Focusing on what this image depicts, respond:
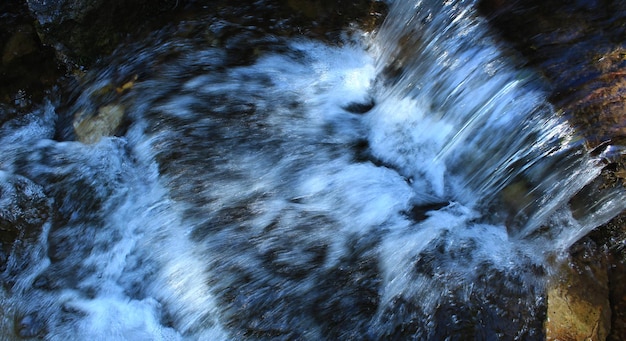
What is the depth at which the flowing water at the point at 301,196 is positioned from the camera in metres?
3.04

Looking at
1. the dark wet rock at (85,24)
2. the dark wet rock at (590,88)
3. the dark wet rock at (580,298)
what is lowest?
the dark wet rock at (85,24)

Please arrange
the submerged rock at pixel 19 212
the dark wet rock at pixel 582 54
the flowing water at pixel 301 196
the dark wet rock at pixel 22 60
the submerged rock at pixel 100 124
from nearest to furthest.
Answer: the dark wet rock at pixel 582 54 < the flowing water at pixel 301 196 < the submerged rock at pixel 19 212 < the submerged rock at pixel 100 124 < the dark wet rock at pixel 22 60

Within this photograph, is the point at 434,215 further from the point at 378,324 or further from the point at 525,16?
the point at 525,16

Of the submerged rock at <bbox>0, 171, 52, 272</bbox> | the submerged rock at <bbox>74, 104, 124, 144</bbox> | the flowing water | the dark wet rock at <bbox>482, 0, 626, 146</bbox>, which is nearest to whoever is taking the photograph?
the dark wet rock at <bbox>482, 0, 626, 146</bbox>

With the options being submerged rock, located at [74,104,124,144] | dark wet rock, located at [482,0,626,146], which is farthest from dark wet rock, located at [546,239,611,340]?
submerged rock, located at [74,104,124,144]

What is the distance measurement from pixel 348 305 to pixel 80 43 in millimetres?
2801

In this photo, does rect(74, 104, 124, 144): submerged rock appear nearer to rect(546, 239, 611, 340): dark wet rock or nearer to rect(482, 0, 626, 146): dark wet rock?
rect(482, 0, 626, 146): dark wet rock

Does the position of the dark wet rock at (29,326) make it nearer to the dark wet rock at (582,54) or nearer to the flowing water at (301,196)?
the flowing water at (301,196)

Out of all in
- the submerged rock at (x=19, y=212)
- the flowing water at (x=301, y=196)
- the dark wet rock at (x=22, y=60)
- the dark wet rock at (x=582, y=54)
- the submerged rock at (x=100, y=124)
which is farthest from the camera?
the dark wet rock at (x=22, y=60)

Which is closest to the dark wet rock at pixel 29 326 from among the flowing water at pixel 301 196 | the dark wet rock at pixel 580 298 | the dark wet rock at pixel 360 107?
the flowing water at pixel 301 196

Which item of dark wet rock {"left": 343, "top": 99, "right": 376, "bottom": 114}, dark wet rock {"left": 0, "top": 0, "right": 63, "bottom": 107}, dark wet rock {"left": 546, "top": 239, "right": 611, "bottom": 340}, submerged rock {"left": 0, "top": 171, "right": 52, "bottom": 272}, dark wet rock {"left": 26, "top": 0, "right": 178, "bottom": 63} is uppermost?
dark wet rock {"left": 546, "top": 239, "right": 611, "bottom": 340}

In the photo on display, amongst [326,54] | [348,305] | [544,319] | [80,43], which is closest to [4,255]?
[80,43]

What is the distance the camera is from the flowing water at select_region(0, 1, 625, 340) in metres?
3.04

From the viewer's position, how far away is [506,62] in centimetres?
319
